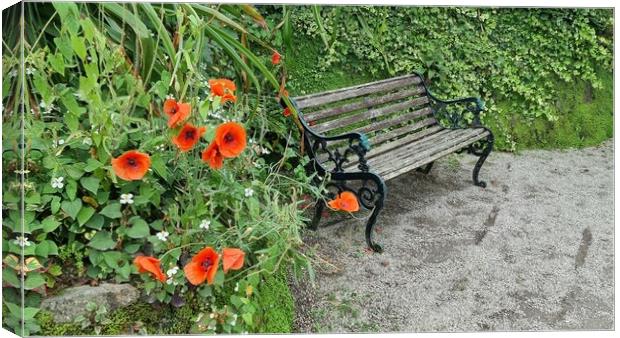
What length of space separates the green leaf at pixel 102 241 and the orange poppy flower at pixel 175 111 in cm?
37

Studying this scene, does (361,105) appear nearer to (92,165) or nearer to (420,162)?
(420,162)

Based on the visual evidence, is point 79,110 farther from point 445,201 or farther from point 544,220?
point 544,220

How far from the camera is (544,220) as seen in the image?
2.85 metres

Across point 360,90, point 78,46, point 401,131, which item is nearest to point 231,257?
point 78,46

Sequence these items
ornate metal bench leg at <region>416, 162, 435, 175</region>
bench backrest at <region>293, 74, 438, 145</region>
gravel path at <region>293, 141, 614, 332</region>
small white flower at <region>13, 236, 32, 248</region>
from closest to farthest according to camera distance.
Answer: small white flower at <region>13, 236, 32, 248</region> < gravel path at <region>293, 141, 614, 332</region> < bench backrest at <region>293, 74, 438, 145</region> < ornate metal bench leg at <region>416, 162, 435, 175</region>

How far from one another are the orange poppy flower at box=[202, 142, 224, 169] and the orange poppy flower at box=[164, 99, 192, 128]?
0.11 m

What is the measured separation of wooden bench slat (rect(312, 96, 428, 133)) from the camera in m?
3.11

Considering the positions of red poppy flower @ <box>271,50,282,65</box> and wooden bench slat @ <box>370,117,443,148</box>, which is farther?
wooden bench slat @ <box>370,117,443,148</box>

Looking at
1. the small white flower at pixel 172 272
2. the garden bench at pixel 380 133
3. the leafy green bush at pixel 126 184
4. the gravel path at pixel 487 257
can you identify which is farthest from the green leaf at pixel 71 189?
the garden bench at pixel 380 133

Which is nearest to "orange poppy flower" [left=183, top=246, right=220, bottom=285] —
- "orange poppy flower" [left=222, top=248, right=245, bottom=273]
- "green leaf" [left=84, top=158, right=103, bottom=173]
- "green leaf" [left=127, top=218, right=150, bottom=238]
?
"orange poppy flower" [left=222, top=248, right=245, bottom=273]

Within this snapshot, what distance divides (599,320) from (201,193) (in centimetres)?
138

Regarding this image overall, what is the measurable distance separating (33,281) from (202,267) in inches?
18.1

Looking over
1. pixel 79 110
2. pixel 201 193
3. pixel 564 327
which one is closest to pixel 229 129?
pixel 201 193

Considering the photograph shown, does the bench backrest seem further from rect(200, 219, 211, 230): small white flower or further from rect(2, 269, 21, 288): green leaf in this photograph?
rect(2, 269, 21, 288): green leaf
